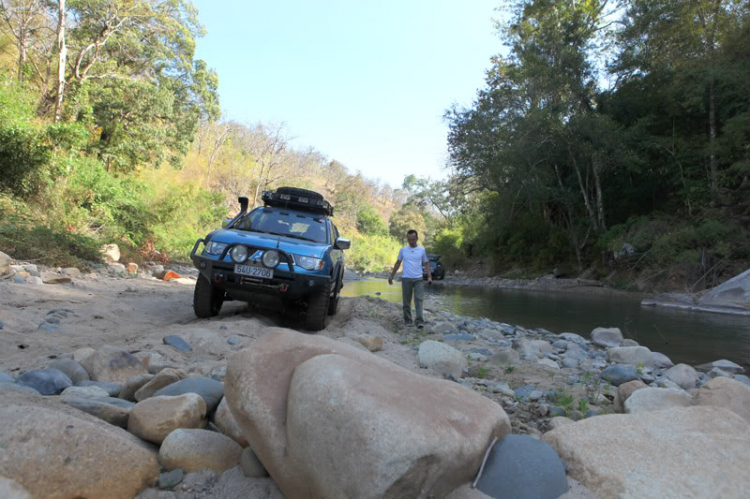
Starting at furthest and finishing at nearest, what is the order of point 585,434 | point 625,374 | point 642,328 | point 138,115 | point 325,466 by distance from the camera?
point 138,115
point 642,328
point 625,374
point 585,434
point 325,466

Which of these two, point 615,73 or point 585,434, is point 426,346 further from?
point 615,73

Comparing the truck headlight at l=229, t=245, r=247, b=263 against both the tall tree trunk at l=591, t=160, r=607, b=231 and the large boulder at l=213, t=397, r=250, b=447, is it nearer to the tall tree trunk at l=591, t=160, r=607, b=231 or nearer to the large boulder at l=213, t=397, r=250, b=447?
the large boulder at l=213, t=397, r=250, b=447

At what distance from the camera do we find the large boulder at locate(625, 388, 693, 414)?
310 cm

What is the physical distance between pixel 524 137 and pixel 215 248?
20.5 metres

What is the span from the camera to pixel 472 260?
119 feet

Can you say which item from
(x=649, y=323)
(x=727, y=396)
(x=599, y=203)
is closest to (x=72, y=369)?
A: (x=727, y=396)

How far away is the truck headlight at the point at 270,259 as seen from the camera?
5.15 meters

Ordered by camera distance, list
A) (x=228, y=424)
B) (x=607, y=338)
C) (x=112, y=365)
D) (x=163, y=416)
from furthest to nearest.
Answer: (x=607, y=338), (x=112, y=365), (x=228, y=424), (x=163, y=416)

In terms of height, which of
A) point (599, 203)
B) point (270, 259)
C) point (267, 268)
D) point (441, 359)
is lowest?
point (441, 359)

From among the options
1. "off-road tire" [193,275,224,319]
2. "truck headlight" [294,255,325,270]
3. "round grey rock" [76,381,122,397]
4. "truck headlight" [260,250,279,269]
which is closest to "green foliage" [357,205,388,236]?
"off-road tire" [193,275,224,319]

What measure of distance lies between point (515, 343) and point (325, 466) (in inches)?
218

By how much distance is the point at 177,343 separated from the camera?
165 inches

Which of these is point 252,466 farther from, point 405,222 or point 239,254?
point 405,222

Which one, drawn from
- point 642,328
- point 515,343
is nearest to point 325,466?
point 515,343
